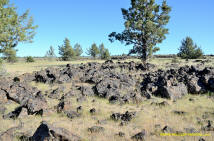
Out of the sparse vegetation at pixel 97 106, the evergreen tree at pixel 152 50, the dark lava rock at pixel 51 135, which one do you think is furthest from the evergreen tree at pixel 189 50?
the dark lava rock at pixel 51 135

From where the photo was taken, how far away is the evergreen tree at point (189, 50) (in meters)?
64.2

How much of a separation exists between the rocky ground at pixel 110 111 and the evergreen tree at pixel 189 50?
51.3m

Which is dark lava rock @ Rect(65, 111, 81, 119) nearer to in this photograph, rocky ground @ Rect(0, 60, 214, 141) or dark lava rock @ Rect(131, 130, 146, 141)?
rocky ground @ Rect(0, 60, 214, 141)

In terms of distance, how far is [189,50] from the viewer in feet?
218

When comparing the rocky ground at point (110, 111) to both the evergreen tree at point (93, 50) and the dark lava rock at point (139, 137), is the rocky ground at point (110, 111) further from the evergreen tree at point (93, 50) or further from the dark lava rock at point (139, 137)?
the evergreen tree at point (93, 50)

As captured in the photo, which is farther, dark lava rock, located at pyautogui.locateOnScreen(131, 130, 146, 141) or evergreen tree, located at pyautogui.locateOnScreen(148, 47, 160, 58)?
evergreen tree, located at pyautogui.locateOnScreen(148, 47, 160, 58)

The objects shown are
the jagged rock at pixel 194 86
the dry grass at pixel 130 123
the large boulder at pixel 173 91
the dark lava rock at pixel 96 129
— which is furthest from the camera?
the jagged rock at pixel 194 86

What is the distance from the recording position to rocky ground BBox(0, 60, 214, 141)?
7.52m

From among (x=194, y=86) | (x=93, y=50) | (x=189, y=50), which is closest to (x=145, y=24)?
(x=194, y=86)

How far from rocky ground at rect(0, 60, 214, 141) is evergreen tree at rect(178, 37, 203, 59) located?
51.3 meters

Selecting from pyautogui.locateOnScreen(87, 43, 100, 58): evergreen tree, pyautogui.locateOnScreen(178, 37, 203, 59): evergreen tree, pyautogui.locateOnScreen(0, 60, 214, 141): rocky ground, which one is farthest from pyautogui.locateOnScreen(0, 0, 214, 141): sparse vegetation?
pyautogui.locateOnScreen(87, 43, 100, 58): evergreen tree

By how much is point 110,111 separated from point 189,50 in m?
63.4

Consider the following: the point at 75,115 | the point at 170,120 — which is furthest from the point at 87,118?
the point at 170,120

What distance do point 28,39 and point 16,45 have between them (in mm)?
1547
